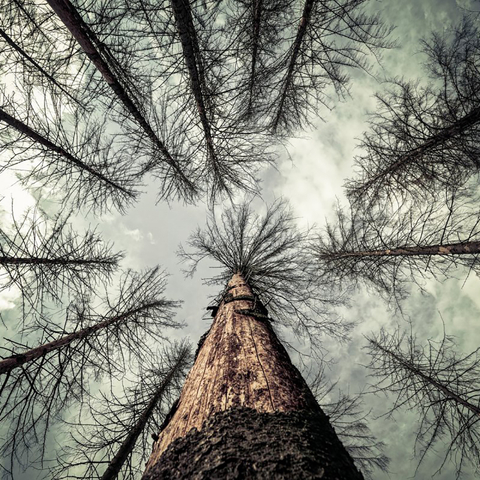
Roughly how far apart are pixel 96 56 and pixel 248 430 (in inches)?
147

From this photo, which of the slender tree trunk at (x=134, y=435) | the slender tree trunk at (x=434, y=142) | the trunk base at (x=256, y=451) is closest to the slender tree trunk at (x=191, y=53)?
the trunk base at (x=256, y=451)

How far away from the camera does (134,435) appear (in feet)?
15.8

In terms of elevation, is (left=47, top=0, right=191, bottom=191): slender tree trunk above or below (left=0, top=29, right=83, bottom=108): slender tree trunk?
below

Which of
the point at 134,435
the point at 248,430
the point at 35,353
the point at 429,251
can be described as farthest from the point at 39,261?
the point at 429,251

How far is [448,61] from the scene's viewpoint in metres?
3.14

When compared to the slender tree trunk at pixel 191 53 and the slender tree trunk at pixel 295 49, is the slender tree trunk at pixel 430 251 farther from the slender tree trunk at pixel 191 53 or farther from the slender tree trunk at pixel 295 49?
the slender tree trunk at pixel 191 53

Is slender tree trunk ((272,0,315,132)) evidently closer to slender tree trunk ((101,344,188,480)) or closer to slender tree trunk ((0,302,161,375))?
slender tree trunk ((0,302,161,375))

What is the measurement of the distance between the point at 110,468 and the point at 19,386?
272 centimetres

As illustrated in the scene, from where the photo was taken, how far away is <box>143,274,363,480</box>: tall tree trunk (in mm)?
705

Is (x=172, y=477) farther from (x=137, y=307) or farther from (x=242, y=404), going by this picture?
(x=137, y=307)

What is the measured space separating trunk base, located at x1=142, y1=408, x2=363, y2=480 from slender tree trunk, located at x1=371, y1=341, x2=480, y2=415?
4.94m

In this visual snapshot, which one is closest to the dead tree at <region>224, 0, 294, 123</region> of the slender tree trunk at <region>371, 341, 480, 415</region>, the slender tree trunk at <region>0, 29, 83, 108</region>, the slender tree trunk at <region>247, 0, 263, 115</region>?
the slender tree trunk at <region>247, 0, 263, 115</region>

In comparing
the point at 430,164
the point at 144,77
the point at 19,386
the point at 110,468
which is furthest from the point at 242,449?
the point at 430,164

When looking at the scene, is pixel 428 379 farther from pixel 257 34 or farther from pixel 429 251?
pixel 257 34
